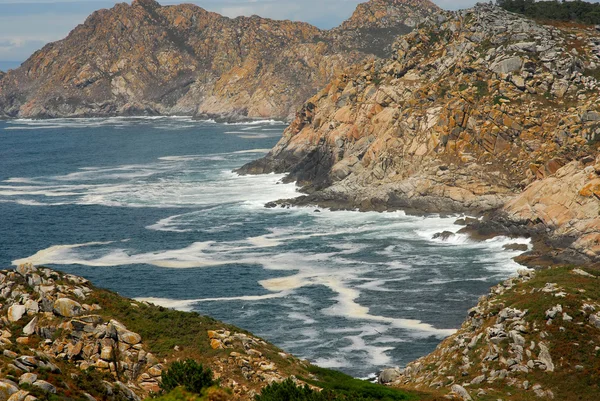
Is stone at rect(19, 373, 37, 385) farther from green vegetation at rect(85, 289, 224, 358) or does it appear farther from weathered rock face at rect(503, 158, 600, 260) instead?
weathered rock face at rect(503, 158, 600, 260)

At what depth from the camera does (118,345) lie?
1592 inches

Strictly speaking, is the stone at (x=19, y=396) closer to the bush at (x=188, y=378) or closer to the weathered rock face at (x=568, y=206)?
the bush at (x=188, y=378)

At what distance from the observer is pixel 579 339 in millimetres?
45031

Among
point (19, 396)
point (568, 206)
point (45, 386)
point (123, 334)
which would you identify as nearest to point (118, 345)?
point (123, 334)

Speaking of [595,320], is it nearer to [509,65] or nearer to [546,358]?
[546,358]

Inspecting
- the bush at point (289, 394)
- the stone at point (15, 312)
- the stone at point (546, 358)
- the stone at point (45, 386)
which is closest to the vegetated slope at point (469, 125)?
the stone at point (546, 358)

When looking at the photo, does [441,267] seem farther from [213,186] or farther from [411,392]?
[213,186]

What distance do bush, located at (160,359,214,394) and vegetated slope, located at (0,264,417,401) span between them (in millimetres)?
191

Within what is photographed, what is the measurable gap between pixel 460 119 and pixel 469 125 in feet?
5.06

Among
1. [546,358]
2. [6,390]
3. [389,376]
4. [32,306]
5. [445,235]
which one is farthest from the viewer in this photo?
[445,235]

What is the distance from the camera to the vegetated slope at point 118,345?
119 feet

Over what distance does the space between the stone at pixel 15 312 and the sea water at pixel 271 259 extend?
2421 centimetres

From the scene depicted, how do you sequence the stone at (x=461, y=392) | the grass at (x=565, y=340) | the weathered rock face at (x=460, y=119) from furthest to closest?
the weathered rock face at (x=460, y=119), the grass at (x=565, y=340), the stone at (x=461, y=392)

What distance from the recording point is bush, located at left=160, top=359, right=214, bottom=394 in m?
33.8
